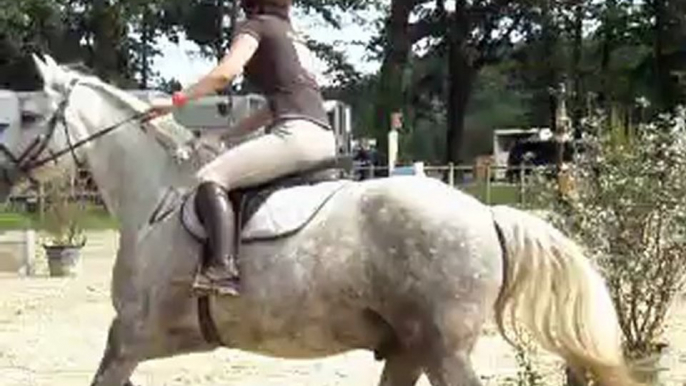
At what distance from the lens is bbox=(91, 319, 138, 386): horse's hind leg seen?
5840mm

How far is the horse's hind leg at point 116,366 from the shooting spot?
5.84 m

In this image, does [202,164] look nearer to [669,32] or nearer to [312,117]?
[312,117]

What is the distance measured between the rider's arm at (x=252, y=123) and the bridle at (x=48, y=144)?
43 cm

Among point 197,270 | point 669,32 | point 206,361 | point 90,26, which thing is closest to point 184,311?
point 197,270

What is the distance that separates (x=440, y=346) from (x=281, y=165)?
107 cm

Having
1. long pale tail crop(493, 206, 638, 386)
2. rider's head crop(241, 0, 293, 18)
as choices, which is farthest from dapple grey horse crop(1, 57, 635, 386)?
rider's head crop(241, 0, 293, 18)

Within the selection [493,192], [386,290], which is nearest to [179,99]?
[386,290]

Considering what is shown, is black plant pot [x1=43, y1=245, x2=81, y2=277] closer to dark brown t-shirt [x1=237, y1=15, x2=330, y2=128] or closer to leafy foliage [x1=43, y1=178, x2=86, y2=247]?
leafy foliage [x1=43, y1=178, x2=86, y2=247]

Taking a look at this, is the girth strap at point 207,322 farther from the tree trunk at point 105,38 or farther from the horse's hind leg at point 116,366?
the tree trunk at point 105,38

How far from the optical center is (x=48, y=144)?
6297mm

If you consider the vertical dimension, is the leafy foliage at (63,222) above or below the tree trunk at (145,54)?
below

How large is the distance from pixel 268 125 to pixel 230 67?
0.42 meters

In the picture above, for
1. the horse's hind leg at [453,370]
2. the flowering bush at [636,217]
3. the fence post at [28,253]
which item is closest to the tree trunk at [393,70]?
the fence post at [28,253]

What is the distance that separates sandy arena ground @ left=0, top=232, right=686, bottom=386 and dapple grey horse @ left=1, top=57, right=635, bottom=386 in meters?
2.89
